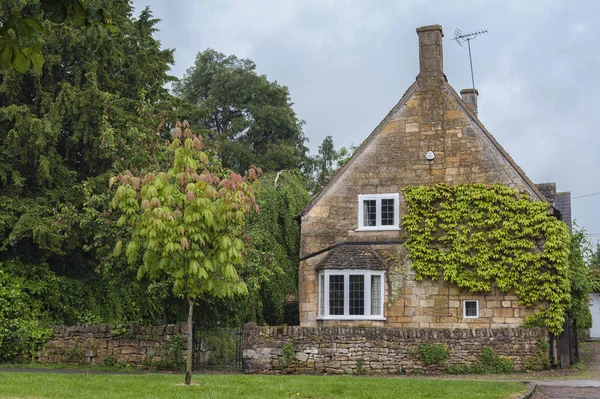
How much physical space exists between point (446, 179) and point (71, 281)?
14042 mm

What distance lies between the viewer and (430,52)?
27.0 meters

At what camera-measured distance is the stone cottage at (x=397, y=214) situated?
24.9m

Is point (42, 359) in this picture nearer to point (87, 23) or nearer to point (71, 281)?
point (71, 281)

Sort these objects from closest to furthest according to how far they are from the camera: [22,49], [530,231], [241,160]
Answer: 1. [22,49]
2. [530,231]
3. [241,160]

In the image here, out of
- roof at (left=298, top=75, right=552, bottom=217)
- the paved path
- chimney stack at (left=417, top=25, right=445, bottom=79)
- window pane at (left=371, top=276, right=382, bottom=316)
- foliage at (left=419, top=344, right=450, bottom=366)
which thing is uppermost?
chimney stack at (left=417, top=25, right=445, bottom=79)

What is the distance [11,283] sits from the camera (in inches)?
974

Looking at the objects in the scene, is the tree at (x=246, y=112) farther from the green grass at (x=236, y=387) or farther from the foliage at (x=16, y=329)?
the green grass at (x=236, y=387)

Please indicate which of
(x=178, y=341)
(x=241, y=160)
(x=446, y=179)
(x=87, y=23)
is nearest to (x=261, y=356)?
(x=178, y=341)

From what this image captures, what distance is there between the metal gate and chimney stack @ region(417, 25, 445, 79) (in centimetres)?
1128

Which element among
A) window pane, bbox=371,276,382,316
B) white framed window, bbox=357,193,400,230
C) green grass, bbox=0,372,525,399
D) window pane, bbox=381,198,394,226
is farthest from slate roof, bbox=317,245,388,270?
green grass, bbox=0,372,525,399

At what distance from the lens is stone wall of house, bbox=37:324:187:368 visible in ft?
71.9

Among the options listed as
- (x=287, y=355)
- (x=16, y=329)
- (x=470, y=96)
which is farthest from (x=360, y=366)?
(x=470, y=96)

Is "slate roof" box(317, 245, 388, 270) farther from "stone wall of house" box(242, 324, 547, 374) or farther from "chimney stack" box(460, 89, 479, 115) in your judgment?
"chimney stack" box(460, 89, 479, 115)

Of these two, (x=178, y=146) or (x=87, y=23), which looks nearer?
(x=87, y=23)
